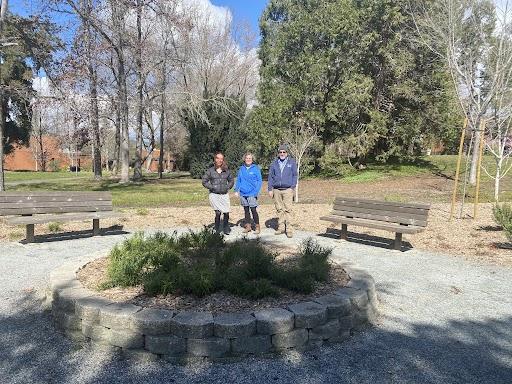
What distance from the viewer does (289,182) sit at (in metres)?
→ 8.07

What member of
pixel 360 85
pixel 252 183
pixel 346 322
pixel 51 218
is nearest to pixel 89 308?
pixel 346 322

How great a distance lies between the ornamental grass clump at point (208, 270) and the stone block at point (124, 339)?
0.60 metres

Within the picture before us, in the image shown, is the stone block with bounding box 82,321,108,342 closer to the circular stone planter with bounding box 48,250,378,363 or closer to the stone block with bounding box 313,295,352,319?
the circular stone planter with bounding box 48,250,378,363

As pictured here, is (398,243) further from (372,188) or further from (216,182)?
(372,188)

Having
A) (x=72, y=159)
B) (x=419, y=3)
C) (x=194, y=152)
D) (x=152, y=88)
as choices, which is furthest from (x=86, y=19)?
(x=72, y=159)

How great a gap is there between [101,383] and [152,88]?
2336 centimetres

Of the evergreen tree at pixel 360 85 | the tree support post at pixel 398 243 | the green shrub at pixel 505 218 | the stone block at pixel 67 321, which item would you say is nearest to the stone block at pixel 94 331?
the stone block at pixel 67 321

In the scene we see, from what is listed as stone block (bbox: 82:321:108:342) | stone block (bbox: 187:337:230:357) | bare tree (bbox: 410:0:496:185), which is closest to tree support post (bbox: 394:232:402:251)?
stone block (bbox: 187:337:230:357)

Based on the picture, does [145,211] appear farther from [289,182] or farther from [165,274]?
[165,274]

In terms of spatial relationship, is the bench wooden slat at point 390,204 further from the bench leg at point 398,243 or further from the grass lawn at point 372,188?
the grass lawn at point 372,188

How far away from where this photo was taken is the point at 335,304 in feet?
12.5

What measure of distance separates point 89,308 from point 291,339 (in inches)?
69.7

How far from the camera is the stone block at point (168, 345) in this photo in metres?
3.34

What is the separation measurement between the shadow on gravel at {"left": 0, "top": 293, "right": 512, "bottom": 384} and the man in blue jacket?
4.42 m
